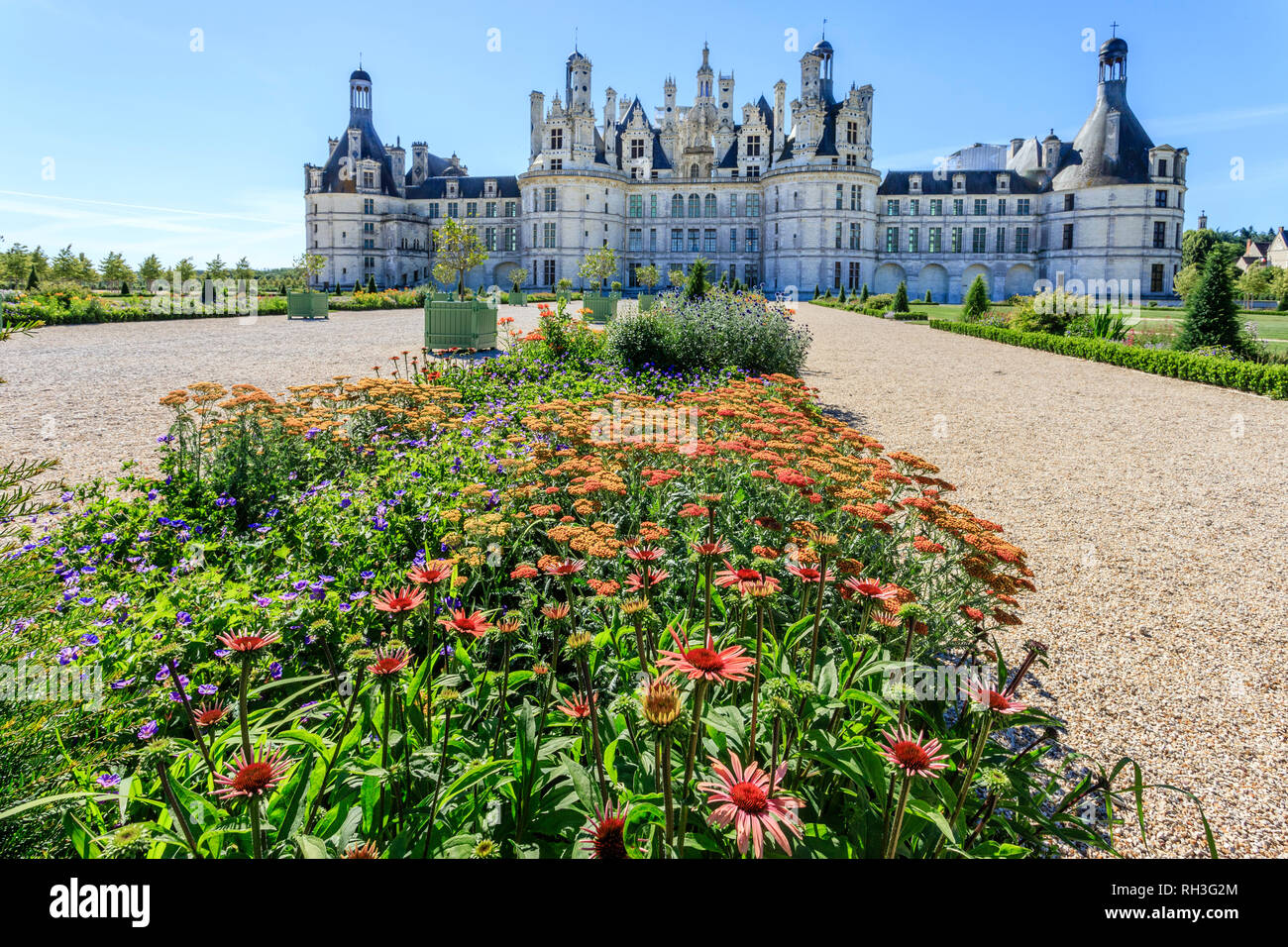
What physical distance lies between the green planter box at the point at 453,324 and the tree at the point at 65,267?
34.4 meters

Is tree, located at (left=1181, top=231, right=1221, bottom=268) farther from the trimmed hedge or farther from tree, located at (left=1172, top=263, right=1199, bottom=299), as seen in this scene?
the trimmed hedge

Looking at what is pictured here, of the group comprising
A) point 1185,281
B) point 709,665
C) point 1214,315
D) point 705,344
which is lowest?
point 709,665

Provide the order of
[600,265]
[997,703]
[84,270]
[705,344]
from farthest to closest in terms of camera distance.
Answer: [600,265], [84,270], [705,344], [997,703]

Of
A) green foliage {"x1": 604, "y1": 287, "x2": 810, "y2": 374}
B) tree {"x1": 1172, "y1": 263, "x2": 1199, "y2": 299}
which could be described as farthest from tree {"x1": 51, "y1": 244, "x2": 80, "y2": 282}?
tree {"x1": 1172, "y1": 263, "x2": 1199, "y2": 299}

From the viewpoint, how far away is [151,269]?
4247 cm

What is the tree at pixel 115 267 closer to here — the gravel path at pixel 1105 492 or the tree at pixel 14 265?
the tree at pixel 14 265

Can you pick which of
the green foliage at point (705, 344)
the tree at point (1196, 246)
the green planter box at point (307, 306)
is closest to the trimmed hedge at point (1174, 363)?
the green foliage at point (705, 344)

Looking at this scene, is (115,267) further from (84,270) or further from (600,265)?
(600,265)

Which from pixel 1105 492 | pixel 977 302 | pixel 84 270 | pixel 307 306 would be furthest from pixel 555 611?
pixel 84 270

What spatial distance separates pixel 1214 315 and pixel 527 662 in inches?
715

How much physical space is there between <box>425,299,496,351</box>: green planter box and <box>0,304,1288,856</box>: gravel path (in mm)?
1274

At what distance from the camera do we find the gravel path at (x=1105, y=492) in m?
2.82

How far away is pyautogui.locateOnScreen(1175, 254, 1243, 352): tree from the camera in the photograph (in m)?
15.3
